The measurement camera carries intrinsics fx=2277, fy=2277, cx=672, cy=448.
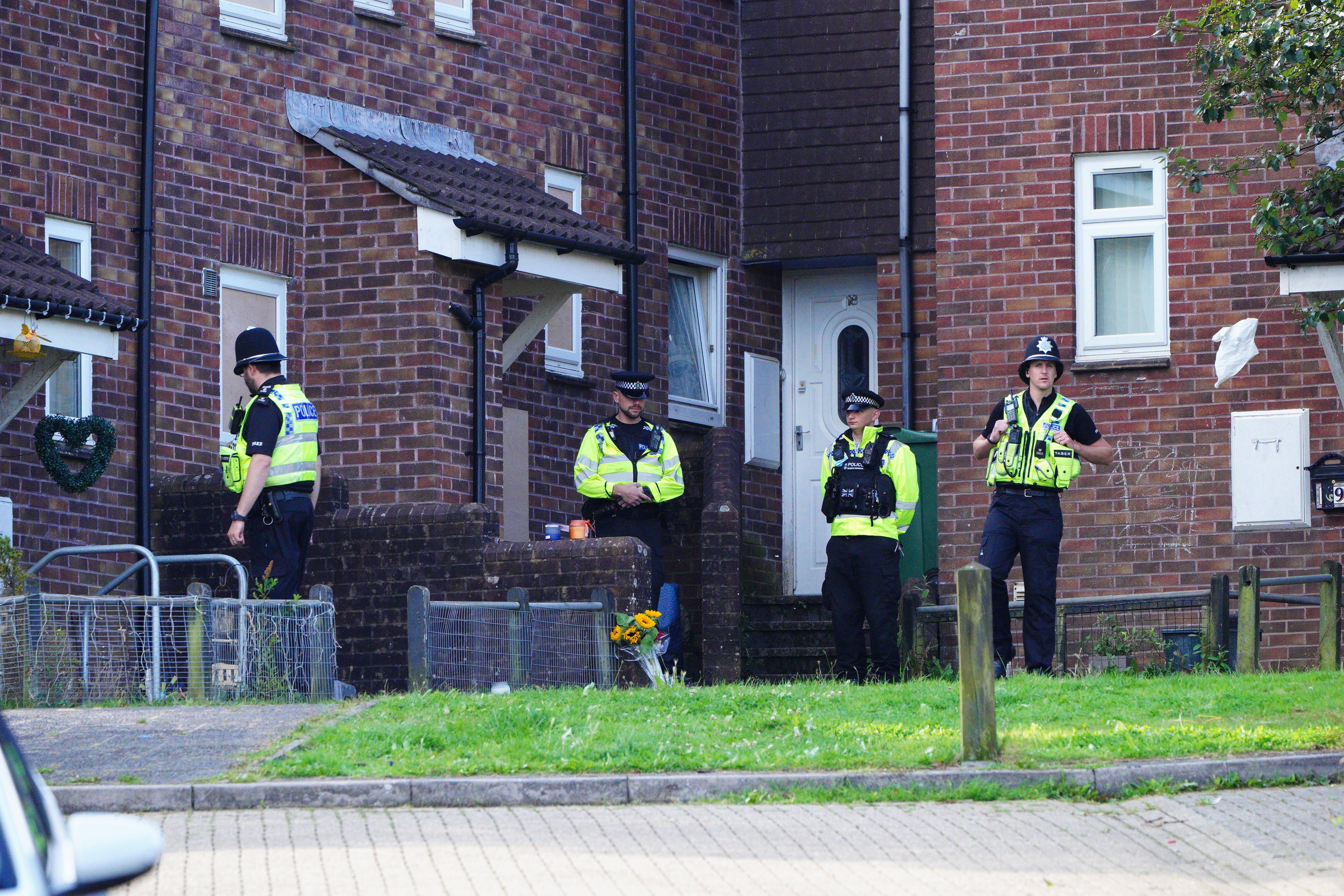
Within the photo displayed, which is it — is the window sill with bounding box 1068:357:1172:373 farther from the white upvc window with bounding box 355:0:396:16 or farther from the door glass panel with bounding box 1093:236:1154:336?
the white upvc window with bounding box 355:0:396:16

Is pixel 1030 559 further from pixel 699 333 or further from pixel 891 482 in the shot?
pixel 699 333

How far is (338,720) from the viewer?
11.0 m

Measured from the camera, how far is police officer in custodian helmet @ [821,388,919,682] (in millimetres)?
15109

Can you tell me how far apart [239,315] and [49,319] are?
317 cm

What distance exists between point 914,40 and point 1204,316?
3.91 metres

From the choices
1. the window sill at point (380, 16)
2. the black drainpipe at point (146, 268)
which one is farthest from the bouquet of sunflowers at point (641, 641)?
the window sill at point (380, 16)

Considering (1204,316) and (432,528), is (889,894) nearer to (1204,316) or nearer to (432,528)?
(432,528)

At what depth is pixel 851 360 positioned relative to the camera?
2061 cm

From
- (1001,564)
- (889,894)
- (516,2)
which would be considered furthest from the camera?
(516,2)

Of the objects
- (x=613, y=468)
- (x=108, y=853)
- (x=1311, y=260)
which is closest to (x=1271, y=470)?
(x=1311, y=260)

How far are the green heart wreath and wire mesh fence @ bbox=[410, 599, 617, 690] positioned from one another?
102 inches

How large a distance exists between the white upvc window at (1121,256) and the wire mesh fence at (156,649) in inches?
285

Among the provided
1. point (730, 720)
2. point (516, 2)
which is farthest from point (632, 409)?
point (730, 720)

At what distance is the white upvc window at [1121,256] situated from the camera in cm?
1753
